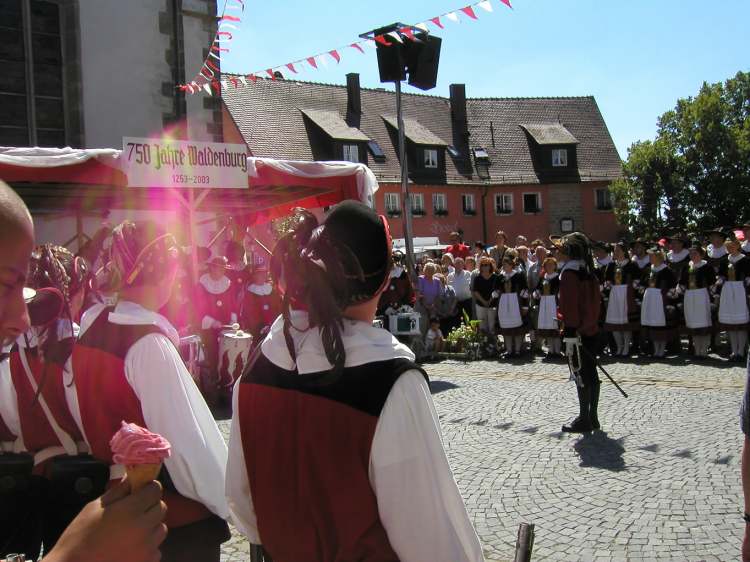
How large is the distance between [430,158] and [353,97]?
528 cm

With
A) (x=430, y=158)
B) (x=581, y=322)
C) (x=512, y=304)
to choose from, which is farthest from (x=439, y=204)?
(x=581, y=322)

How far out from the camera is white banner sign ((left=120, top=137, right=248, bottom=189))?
23.4 ft

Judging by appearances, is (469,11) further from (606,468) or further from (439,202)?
(439,202)

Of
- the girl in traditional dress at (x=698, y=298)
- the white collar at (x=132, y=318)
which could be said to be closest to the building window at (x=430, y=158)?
the girl in traditional dress at (x=698, y=298)

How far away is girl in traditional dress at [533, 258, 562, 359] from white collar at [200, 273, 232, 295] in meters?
5.59

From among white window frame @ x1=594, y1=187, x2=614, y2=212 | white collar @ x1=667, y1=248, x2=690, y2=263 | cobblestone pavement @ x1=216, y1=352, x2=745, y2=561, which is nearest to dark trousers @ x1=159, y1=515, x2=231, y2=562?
cobblestone pavement @ x1=216, y1=352, x2=745, y2=561

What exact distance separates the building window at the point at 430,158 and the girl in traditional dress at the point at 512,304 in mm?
25964

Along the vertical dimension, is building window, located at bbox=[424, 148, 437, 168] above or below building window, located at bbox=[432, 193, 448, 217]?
above

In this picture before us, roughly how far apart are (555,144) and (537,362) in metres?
32.1

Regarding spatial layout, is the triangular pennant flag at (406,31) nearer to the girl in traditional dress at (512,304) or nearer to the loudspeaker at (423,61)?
the loudspeaker at (423,61)

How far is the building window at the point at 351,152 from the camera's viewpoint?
36.2m

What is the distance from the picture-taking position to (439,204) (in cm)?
3878

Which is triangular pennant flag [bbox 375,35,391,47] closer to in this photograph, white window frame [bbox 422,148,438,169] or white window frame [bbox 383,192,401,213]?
white window frame [bbox 383,192,401,213]

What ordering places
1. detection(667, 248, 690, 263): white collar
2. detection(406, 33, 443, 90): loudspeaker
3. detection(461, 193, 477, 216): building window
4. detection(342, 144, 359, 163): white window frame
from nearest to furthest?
1. detection(406, 33, 443, 90): loudspeaker
2. detection(667, 248, 690, 263): white collar
3. detection(342, 144, 359, 163): white window frame
4. detection(461, 193, 477, 216): building window
